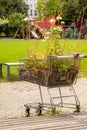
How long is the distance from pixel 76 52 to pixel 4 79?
6.89 metres

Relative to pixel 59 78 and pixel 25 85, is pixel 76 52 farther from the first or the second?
pixel 25 85

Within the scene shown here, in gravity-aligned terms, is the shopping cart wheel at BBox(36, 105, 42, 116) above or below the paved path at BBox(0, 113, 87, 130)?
below

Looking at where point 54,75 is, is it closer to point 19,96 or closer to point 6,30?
point 19,96

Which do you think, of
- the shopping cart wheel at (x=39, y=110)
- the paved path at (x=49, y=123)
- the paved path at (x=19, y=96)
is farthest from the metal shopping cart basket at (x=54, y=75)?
the paved path at (x=19, y=96)

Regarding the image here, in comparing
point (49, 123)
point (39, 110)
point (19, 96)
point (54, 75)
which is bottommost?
point (19, 96)

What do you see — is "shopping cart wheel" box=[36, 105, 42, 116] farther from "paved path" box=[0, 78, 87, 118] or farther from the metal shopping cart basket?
"paved path" box=[0, 78, 87, 118]

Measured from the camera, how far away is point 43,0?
74375 mm

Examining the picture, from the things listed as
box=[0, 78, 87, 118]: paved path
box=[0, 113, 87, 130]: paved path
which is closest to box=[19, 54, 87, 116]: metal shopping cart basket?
box=[0, 113, 87, 130]: paved path

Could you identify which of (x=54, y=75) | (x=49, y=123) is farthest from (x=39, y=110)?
(x=49, y=123)

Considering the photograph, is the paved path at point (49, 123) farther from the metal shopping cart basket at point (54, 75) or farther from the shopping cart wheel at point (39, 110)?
the shopping cart wheel at point (39, 110)

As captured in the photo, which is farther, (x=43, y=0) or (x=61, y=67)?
(x=43, y=0)

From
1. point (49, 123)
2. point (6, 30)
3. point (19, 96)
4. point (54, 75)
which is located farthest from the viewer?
point (6, 30)

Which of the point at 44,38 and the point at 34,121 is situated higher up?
the point at 44,38

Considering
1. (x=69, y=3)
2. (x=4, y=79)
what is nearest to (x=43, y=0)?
(x=69, y=3)
